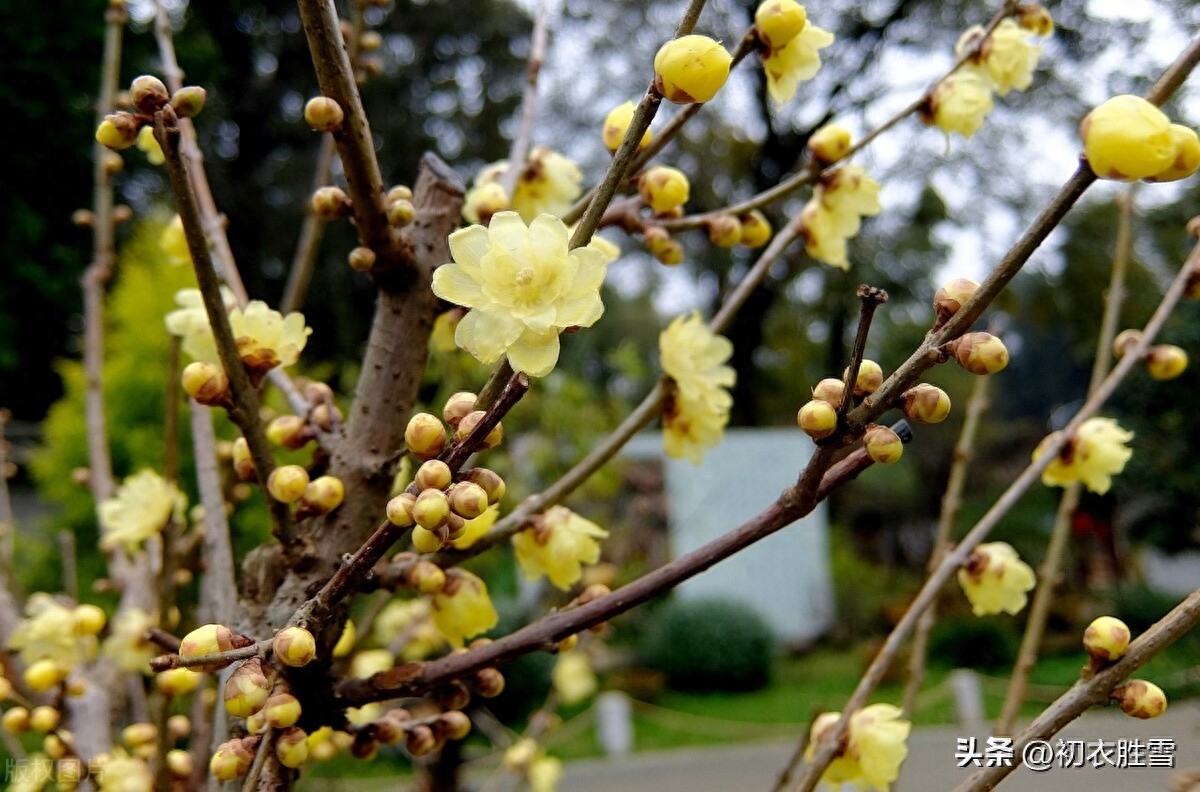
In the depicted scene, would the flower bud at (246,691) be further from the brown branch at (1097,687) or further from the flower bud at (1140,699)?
the flower bud at (1140,699)

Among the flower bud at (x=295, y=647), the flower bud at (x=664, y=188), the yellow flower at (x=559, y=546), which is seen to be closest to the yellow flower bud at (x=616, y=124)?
the flower bud at (x=664, y=188)

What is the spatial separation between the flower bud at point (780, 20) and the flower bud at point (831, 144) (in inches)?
5.1

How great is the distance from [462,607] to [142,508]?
1.27 ft

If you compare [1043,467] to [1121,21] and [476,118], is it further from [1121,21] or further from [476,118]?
[476,118]

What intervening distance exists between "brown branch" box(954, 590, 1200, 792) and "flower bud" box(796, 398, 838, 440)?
0.20 m

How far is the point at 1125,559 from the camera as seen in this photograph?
8.09m

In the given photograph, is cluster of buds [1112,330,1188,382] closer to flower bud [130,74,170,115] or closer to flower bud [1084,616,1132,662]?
flower bud [1084,616,1132,662]

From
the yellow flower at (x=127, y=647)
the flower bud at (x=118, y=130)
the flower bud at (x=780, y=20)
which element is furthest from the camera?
the yellow flower at (x=127, y=647)

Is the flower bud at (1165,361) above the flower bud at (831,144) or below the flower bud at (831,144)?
below

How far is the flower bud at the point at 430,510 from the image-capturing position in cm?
39

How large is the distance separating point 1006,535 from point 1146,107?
7.70 metres

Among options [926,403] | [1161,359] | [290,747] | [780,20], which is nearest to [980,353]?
[926,403]

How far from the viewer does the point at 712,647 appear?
6383 millimetres

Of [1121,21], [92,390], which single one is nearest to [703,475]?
[1121,21]
